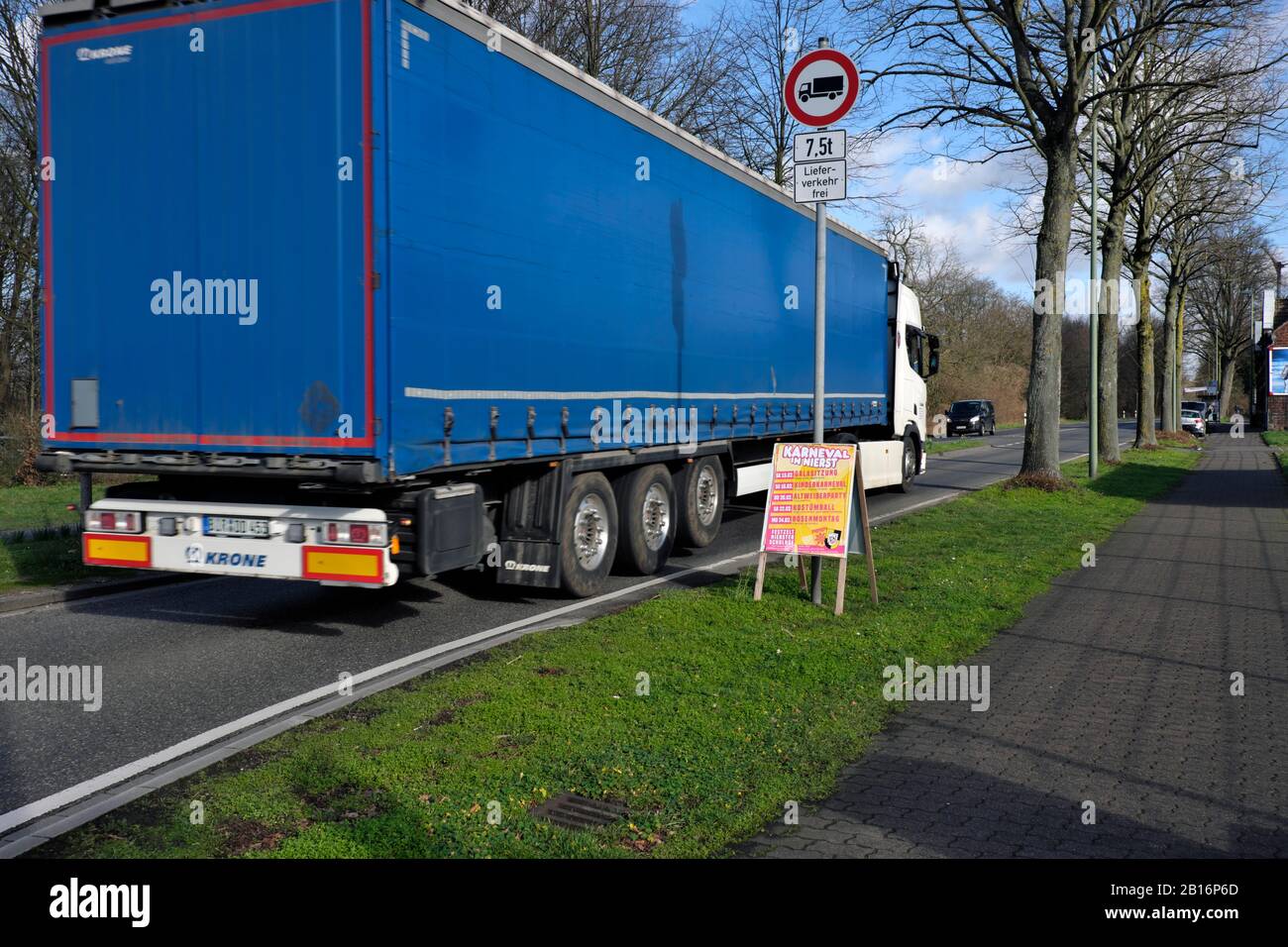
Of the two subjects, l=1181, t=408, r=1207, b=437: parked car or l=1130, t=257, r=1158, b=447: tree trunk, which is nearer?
l=1130, t=257, r=1158, b=447: tree trunk

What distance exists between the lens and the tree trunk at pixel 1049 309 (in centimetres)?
1802

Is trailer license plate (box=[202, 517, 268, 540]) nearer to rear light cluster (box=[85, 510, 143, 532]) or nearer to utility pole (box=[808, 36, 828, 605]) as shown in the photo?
rear light cluster (box=[85, 510, 143, 532])

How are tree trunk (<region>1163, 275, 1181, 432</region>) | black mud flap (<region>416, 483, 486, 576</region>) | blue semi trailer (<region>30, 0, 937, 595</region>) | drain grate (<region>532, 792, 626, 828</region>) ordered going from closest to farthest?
drain grate (<region>532, 792, 626, 828</region>) → blue semi trailer (<region>30, 0, 937, 595</region>) → black mud flap (<region>416, 483, 486, 576</region>) → tree trunk (<region>1163, 275, 1181, 432</region>)

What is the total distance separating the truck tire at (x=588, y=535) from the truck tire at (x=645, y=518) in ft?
0.85

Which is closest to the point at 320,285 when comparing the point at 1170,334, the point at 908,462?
the point at 908,462

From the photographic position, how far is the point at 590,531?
362 inches

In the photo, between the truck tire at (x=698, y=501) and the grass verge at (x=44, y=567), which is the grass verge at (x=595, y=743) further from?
the grass verge at (x=44, y=567)

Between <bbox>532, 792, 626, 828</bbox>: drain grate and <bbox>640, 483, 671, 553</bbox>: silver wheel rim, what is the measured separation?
5765mm

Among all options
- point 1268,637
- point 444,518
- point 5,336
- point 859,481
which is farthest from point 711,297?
point 5,336

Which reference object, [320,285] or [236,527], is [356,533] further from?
[320,285]

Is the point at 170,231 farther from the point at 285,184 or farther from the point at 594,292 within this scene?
the point at 594,292

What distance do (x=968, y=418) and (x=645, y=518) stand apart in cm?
4491

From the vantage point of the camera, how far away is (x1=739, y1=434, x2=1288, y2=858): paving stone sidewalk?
13.6 ft

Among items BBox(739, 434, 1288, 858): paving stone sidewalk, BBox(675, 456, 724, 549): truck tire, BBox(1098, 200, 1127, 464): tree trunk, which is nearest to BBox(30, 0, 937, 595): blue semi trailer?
BBox(675, 456, 724, 549): truck tire
